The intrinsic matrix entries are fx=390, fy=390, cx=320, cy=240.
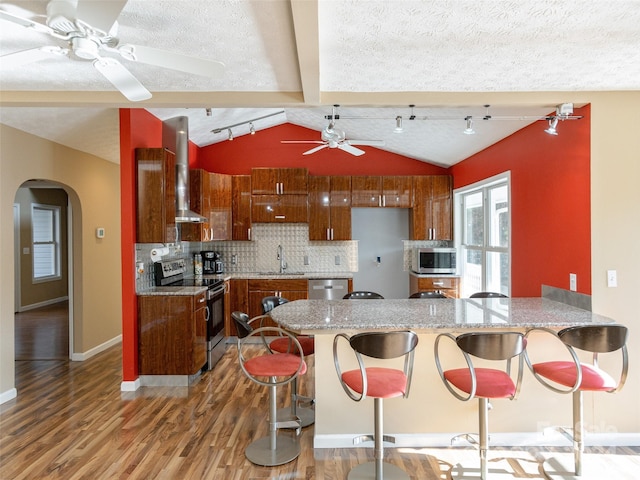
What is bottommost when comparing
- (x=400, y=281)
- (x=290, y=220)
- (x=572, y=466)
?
(x=572, y=466)

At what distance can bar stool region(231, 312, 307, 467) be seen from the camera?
2.52m

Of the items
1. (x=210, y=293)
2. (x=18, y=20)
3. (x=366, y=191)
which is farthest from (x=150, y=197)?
(x=366, y=191)

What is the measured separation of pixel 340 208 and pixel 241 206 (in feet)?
4.80

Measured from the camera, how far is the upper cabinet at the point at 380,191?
19.0 feet

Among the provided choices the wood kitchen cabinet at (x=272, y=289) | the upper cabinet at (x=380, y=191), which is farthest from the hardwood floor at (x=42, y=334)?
the upper cabinet at (x=380, y=191)

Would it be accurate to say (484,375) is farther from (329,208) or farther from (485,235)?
(329,208)

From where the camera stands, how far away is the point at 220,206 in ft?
18.2

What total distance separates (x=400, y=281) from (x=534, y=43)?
4.30 m

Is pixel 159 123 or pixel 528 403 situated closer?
pixel 528 403

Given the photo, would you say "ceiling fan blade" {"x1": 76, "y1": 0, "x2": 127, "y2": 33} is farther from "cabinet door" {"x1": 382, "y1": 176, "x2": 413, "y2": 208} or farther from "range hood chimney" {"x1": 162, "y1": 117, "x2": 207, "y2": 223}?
"cabinet door" {"x1": 382, "y1": 176, "x2": 413, "y2": 208}

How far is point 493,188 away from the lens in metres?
4.63

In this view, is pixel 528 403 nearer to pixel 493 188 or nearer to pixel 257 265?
pixel 493 188

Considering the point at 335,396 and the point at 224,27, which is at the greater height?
the point at 224,27

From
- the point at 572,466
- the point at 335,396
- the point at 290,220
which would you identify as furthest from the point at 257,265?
the point at 572,466
